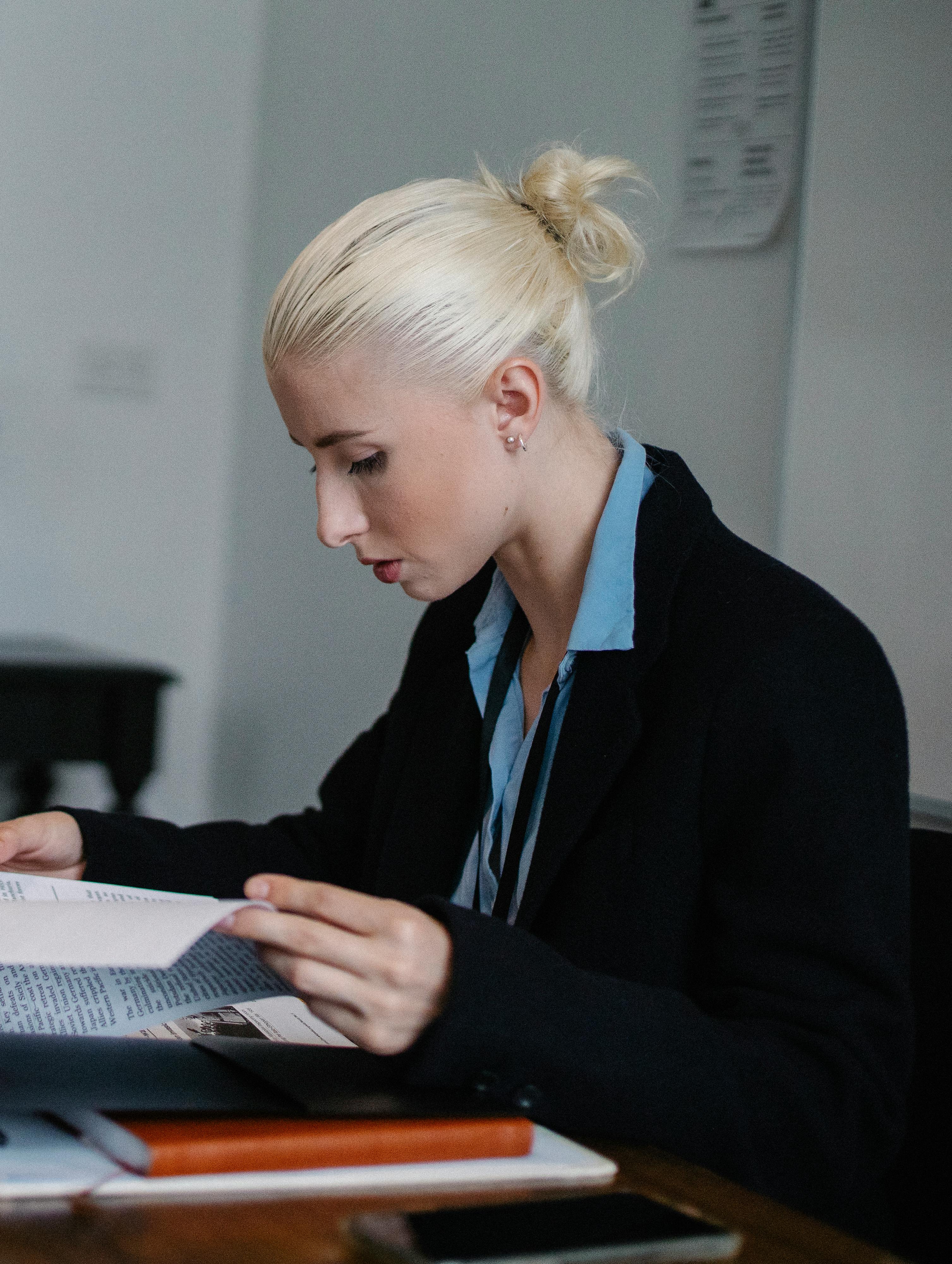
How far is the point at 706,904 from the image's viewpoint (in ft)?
3.14

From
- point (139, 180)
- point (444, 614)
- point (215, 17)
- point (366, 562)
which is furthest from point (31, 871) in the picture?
point (215, 17)

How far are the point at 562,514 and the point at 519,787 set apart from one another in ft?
0.78

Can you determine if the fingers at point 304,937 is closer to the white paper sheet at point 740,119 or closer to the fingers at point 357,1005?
the fingers at point 357,1005

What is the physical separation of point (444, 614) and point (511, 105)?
52.6 inches

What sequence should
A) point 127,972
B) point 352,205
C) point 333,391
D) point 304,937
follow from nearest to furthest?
point 304,937, point 127,972, point 333,391, point 352,205

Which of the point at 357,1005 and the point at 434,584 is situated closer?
the point at 357,1005

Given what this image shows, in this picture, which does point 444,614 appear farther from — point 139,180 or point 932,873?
point 139,180

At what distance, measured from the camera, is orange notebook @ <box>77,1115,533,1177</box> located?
59 centimetres

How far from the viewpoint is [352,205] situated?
2.77 meters

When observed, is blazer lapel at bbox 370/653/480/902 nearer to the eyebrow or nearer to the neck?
the neck

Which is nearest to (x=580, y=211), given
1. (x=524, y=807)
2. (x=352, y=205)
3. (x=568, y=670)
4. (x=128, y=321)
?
(x=568, y=670)

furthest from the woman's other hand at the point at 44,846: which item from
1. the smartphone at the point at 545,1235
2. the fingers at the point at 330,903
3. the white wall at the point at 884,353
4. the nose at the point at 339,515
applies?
the white wall at the point at 884,353

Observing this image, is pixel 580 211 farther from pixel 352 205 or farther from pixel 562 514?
pixel 352 205

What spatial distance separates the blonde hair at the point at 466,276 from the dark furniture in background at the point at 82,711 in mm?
1624
